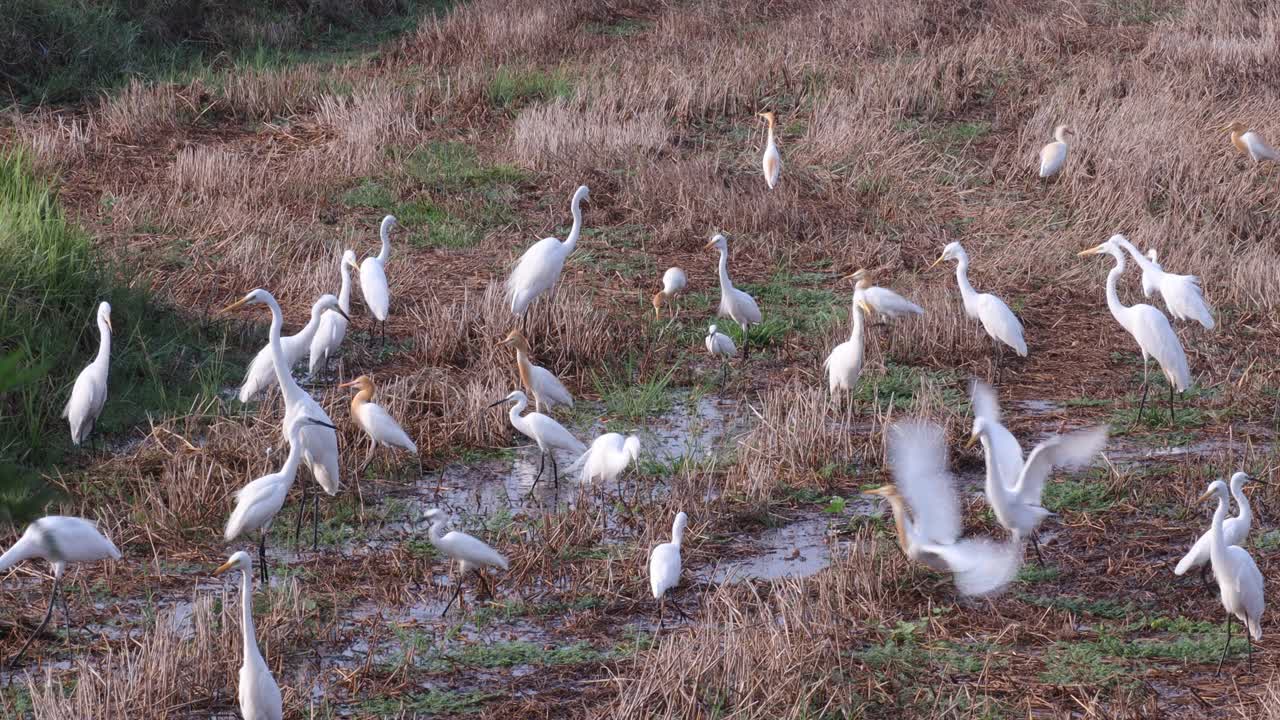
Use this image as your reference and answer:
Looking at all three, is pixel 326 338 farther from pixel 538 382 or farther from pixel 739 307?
pixel 739 307

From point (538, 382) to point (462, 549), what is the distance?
6.74 feet

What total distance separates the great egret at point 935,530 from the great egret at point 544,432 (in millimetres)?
1610

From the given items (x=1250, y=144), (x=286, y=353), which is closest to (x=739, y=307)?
(x=286, y=353)

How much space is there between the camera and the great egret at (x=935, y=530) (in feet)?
15.2

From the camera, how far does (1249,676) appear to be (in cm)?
421

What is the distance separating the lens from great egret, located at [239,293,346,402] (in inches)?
255

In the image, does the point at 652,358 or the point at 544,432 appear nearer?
the point at 544,432

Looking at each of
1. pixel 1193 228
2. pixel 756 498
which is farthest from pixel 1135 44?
pixel 756 498

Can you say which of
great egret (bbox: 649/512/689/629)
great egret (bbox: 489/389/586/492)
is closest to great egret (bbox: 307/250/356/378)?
great egret (bbox: 489/389/586/492)

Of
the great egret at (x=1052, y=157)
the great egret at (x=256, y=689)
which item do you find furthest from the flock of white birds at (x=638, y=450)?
the great egret at (x=1052, y=157)

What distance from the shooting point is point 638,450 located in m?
5.70

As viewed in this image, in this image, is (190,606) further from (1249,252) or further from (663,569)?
(1249,252)

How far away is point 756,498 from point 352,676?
2087mm

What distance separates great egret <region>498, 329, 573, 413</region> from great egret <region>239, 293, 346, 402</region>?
959mm
